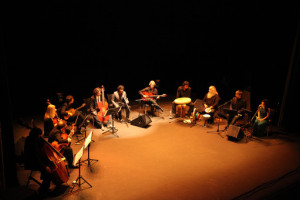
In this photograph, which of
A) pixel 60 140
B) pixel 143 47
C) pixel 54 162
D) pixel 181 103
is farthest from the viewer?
pixel 143 47

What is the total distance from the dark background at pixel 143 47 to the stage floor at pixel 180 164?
354 centimetres

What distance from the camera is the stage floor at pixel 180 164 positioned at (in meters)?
4.51

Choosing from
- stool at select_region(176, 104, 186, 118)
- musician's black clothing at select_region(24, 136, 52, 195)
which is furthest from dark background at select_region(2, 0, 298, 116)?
musician's black clothing at select_region(24, 136, 52, 195)

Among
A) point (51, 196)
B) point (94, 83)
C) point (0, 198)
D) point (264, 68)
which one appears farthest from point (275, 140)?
point (94, 83)

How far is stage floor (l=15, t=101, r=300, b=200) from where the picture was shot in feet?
14.8

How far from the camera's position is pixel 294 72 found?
713cm

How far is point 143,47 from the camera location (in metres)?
13.9

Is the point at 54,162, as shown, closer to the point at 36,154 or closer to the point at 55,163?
the point at 55,163

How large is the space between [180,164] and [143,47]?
9.70 meters

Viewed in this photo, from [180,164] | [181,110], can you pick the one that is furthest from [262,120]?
[180,164]

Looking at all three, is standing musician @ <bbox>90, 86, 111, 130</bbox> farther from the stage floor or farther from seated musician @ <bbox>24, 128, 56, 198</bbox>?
seated musician @ <bbox>24, 128, 56, 198</bbox>

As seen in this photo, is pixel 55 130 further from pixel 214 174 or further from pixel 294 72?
pixel 294 72

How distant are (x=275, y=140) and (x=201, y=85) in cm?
628

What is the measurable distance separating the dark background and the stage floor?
11.6 feet
